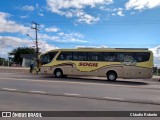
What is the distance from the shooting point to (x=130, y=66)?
27.3 metres

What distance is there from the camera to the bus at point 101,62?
88.1 feet

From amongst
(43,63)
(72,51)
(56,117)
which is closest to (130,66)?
(72,51)

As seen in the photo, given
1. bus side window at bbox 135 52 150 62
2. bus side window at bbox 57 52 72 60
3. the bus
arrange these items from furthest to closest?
bus side window at bbox 57 52 72 60, the bus, bus side window at bbox 135 52 150 62

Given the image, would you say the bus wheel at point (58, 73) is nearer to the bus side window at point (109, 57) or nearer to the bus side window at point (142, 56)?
the bus side window at point (109, 57)

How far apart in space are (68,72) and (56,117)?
21625 mm

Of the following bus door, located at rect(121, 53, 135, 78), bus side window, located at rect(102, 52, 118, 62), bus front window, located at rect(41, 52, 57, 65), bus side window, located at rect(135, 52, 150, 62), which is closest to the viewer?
bus side window, located at rect(135, 52, 150, 62)

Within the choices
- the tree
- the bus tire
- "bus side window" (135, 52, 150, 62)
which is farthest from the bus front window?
the tree

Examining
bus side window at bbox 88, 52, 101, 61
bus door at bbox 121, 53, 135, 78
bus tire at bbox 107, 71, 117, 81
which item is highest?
bus side window at bbox 88, 52, 101, 61

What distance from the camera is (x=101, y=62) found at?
28.1m

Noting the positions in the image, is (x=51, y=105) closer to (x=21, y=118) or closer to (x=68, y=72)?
(x=21, y=118)

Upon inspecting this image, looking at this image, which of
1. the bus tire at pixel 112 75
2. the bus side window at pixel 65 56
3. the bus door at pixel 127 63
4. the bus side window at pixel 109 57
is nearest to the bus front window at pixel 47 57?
the bus side window at pixel 65 56

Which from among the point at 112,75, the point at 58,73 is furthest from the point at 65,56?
the point at 112,75

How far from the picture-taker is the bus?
26.9 meters

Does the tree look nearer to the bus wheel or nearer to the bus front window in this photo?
the bus front window
